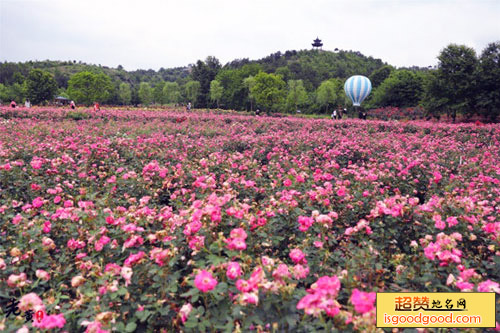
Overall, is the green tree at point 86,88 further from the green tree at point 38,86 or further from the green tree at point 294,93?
the green tree at point 294,93

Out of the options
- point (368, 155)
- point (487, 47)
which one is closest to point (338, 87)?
point (487, 47)

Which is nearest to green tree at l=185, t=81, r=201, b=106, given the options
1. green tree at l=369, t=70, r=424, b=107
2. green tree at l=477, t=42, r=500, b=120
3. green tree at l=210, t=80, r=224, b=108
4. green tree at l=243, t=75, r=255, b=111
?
green tree at l=210, t=80, r=224, b=108

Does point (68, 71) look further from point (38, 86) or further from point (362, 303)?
point (362, 303)

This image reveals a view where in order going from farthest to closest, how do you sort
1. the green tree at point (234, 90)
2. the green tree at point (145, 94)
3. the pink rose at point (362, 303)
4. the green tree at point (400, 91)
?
1. the green tree at point (145, 94)
2. the green tree at point (234, 90)
3. the green tree at point (400, 91)
4. the pink rose at point (362, 303)

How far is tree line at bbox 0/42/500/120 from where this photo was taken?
887 inches

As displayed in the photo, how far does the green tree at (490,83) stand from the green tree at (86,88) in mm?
58315

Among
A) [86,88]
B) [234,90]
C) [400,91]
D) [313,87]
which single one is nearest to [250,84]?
[234,90]

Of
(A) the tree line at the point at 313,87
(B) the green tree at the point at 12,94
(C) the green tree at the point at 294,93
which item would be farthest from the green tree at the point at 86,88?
(C) the green tree at the point at 294,93

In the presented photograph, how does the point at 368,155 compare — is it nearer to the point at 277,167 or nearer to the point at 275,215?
the point at 277,167

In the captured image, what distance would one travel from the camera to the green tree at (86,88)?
2231 inches

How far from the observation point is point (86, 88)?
57.8 m

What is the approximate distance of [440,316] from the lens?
179 cm

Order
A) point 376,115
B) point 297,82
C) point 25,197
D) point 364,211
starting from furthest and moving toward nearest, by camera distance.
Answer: point 297,82, point 376,115, point 25,197, point 364,211

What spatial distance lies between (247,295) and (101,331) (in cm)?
73
